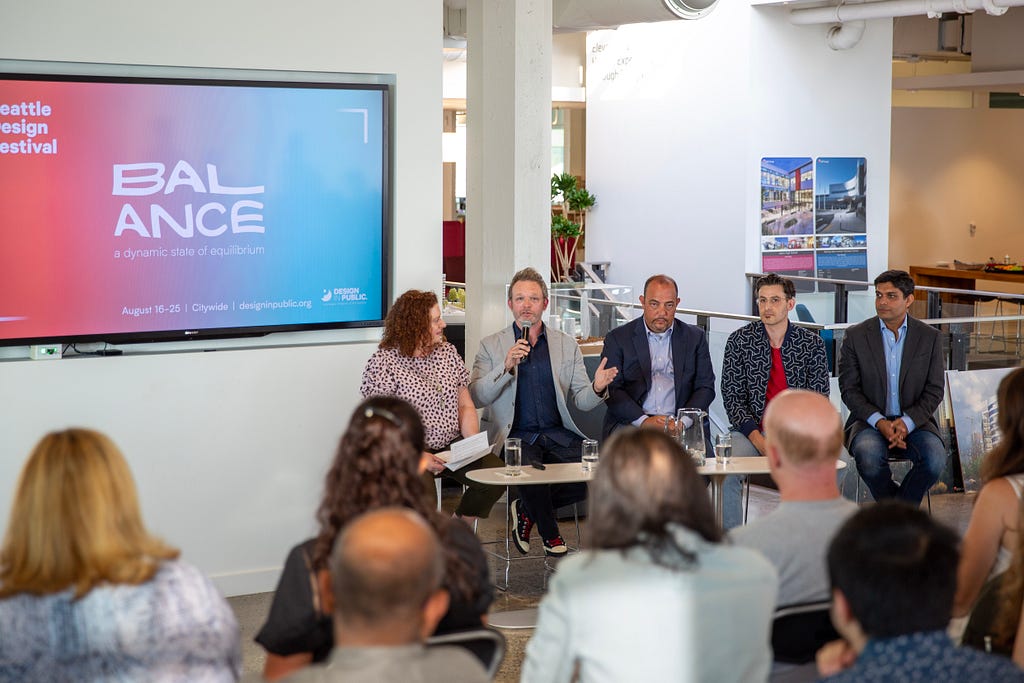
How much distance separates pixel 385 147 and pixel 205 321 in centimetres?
116

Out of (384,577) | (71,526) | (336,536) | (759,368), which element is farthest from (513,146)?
(384,577)

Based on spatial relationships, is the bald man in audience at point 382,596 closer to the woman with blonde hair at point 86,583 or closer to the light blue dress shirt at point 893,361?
the woman with blonde hair at point 86,583

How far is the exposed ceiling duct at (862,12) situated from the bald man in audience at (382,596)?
9.11 metres

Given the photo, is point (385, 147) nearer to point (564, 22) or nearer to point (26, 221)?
point (26, 221)

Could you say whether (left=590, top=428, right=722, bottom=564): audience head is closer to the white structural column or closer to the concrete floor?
the concrete floor

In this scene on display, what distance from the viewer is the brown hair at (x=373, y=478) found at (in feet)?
8.38

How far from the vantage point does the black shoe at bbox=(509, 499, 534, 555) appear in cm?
588

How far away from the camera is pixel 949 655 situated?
1992 mm

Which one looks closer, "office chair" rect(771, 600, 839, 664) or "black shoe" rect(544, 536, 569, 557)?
"office chair" rect(771, 600, 839, 664)

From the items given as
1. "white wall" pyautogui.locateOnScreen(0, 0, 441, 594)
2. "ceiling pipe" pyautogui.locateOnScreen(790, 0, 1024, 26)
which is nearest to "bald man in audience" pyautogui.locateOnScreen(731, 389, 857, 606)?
"white wall" pyautogui.locateOnScreen(0, 0, 441, 594)

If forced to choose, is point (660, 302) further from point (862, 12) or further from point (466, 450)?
point (862, 12)

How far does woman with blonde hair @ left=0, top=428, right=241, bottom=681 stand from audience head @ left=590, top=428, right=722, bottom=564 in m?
0.80

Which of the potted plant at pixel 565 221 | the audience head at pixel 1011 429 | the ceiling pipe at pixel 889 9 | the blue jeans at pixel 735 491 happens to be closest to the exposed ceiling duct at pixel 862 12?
the ceiling pipe at pixel 889 9

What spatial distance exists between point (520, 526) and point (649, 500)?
3699 millimetres
